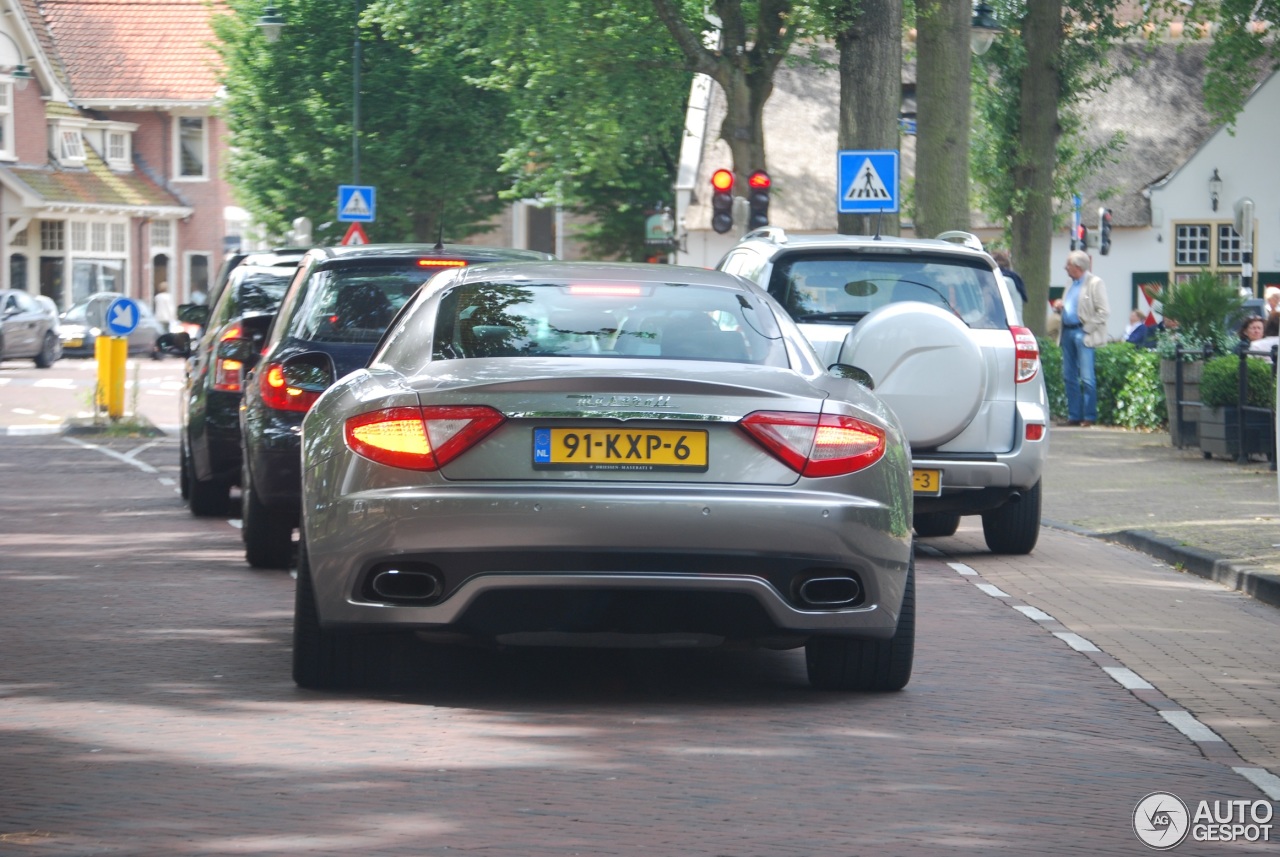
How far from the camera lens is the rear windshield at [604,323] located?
6.97 meters

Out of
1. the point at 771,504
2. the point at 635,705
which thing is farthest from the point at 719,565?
the point at 635,705

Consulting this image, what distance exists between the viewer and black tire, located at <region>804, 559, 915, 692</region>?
7121mm

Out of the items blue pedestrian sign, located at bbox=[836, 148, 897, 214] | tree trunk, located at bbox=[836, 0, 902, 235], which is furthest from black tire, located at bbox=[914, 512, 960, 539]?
tree trunk, located at bbox=[836, 0, 902, 235]

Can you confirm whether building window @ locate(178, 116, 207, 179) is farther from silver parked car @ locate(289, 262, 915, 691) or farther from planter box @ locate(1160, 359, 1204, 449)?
silver parked car @ locate(289, 262, 915, 691)

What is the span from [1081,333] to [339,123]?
26065 millimetres

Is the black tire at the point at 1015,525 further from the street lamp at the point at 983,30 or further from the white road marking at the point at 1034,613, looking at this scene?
the street lamp at the point at 983,30

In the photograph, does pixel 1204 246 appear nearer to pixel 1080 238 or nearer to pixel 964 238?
pixel 1080 238

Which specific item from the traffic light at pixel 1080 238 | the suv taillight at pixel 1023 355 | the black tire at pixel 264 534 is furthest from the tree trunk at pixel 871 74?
the traffic light at pixel 1080 238

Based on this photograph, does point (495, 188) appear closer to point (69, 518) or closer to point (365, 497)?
point (69, 518)

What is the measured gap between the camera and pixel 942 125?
22.1m

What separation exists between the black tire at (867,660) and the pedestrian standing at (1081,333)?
18174 millimetres

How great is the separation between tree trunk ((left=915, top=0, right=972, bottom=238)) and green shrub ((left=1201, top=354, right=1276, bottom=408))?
10.4 feet

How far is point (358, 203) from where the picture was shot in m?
36.2

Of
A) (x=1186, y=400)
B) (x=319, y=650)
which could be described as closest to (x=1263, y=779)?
(x=319, y=650)
